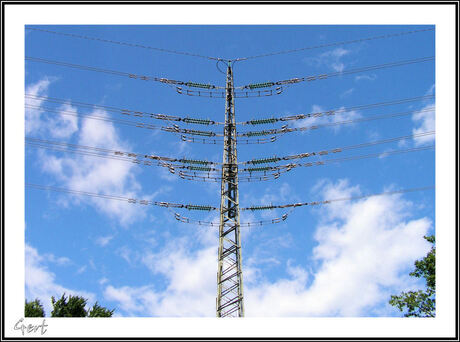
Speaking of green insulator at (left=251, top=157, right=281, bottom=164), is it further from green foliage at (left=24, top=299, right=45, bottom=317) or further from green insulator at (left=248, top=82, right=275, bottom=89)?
green foliage at (left=24, top=299, right=45, bottom=317)

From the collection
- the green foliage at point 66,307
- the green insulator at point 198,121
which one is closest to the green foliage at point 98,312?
the green foliage at point 66,307

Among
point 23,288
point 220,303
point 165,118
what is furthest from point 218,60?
point 23,288

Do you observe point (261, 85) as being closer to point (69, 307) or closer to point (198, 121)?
point (198, 121)

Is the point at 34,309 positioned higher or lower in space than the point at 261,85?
lower

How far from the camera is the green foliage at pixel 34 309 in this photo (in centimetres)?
2970

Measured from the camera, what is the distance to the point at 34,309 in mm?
30594

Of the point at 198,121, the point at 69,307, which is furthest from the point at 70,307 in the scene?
the point at 198,121

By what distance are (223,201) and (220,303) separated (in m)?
5.66

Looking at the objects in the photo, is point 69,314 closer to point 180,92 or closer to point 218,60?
point 180,92

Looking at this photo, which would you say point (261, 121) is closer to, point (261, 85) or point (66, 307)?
point (261, 85)

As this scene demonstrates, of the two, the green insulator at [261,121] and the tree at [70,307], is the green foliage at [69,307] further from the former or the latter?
the green insulator at [261,121]

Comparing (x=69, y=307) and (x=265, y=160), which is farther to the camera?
(x=69, y=307)

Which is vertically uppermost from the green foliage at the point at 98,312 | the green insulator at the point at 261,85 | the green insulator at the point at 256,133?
the green insulator at the point at 261,85

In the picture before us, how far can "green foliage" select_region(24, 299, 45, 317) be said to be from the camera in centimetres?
2970
